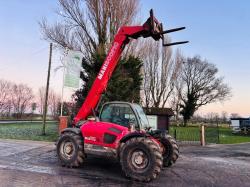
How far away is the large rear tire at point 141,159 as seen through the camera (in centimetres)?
675

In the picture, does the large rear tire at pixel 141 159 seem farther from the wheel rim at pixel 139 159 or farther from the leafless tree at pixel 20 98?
the leafless tree at pixel 20 98

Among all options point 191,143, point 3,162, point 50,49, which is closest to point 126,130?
point 3,162

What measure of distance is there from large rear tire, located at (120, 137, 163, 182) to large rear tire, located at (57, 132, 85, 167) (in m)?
1.48

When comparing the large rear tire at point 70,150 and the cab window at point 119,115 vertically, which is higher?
the cab window at point 119,115

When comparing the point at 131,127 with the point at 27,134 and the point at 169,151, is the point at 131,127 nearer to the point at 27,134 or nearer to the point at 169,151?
the point at 169,151

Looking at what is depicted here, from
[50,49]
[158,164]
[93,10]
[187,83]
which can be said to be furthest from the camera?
[187,83]

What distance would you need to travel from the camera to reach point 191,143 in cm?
1773

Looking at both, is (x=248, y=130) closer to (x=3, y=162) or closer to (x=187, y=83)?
(x=187, y=83)

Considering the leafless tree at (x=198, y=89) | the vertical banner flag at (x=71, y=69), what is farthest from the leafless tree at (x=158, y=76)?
the vertical banner flag at (x=71, y=69)

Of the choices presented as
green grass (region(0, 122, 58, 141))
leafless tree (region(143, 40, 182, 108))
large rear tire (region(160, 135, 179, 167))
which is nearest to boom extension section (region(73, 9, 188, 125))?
large rear tire (region(160, 135, 179, 167))

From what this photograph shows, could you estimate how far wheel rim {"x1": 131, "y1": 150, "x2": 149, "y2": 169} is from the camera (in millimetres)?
6965

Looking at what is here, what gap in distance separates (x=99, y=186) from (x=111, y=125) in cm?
196

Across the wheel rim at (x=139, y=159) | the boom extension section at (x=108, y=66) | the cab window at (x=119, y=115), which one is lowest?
the wheel rim at (x=139, y=159)

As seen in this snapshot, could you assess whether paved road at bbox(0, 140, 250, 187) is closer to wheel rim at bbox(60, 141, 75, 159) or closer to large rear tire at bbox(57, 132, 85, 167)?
large rear tire at bbox(57, 132, 85, 167)
